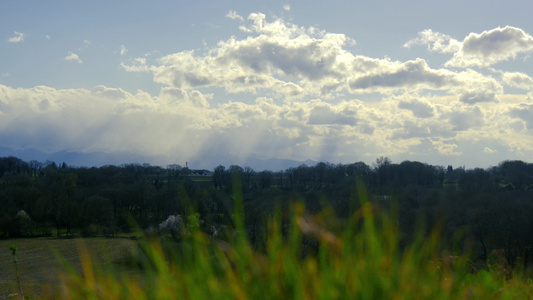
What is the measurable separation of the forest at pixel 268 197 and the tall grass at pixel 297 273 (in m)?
1.25

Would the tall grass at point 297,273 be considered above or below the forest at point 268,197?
above

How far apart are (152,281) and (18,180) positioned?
79.4 meters

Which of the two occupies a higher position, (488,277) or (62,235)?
(488,277)

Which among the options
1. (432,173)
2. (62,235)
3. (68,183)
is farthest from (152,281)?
(432,173)

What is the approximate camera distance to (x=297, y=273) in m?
2.77

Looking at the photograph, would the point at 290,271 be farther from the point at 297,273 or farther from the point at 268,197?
the point at 268,197

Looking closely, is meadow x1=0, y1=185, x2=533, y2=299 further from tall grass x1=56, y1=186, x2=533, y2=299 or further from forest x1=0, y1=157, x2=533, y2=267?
forest x1=0, y1=157, x2=533, y2=267

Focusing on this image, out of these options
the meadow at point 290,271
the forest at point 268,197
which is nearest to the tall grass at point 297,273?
the meadow at point 290,271

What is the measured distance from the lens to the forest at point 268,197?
32.4 meters

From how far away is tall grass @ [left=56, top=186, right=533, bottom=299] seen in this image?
2.60m

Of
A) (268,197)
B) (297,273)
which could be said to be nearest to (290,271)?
(297,273)

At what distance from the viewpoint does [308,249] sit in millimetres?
3711

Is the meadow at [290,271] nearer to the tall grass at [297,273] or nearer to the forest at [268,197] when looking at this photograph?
the tall grass at [297,273]

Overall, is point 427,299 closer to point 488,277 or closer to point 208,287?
point 488,277
